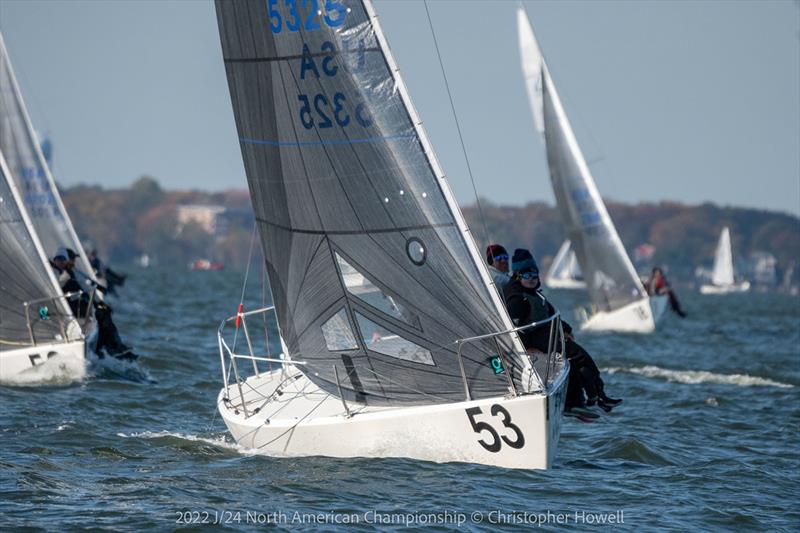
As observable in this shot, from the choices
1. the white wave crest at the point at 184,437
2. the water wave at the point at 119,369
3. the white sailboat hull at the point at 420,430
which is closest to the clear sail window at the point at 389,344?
the white sailboat hull at the point at 420,430

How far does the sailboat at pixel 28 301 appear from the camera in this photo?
599 inches

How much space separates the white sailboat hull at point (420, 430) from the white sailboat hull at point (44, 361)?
4670 millimetres

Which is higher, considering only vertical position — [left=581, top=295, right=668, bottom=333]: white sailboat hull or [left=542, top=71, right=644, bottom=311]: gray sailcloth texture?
[left=542, top=71, right=644, bottom=311]: gray sailcloth texture

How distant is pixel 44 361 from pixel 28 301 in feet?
3.03

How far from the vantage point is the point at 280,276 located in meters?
11.1

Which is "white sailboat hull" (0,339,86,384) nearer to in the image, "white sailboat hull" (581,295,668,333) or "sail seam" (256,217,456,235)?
"sail seam" (256,217,456,235)

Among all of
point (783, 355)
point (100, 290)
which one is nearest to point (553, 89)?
point (783, 355)

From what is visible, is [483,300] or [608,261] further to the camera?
[608,261]

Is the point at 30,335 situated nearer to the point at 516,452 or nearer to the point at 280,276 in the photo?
the point at 280,276

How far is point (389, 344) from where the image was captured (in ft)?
34.1

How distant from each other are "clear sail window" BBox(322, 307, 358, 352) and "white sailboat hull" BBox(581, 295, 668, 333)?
19.3 metres

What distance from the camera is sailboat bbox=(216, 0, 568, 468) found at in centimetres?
982

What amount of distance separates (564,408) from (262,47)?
3.88m

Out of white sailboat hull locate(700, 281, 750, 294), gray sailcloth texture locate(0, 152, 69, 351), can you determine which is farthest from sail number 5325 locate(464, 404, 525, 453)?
white sailboat hull locate(700, 281, 750, 294)
